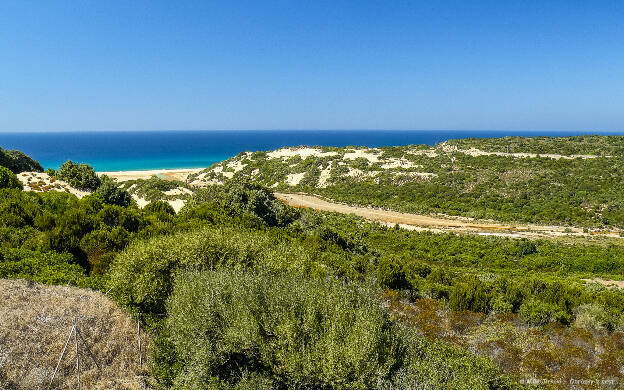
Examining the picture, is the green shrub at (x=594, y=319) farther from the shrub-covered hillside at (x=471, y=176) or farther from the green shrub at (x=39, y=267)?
the shrub-covered hillside at (x=471, y=176)

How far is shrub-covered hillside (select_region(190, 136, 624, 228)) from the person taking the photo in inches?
2055

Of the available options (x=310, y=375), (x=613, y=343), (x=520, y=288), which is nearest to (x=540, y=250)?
(x=520, y=288)

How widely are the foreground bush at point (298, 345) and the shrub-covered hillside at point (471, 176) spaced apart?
45959mm

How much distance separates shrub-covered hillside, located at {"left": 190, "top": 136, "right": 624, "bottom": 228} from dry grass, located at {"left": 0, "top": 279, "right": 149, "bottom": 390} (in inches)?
1894

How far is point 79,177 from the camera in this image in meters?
42.3

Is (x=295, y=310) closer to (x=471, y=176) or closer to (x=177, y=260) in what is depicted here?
(x=177, y=260)

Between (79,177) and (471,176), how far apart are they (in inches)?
2429

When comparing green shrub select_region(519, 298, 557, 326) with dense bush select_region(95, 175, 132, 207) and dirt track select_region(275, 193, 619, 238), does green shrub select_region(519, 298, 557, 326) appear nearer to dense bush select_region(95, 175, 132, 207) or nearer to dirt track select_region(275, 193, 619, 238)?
dirt track select_region(275, 193, 619, 238)

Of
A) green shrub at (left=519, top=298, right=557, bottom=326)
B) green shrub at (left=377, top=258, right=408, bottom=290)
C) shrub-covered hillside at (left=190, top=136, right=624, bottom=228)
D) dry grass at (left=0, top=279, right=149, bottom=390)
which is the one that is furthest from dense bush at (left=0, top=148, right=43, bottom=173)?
green shrub at (left=519, top=298, right=557, bottom=326)

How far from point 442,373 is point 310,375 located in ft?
10.7

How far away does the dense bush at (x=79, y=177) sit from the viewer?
1626 inches

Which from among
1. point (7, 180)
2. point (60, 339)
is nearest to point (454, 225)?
point (60, 339)

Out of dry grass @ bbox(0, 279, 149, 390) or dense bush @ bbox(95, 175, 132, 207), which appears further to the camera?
dense bush @ bbox(95, 175, 132, 207)

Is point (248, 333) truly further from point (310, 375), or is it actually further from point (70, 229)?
point (70, 229)
